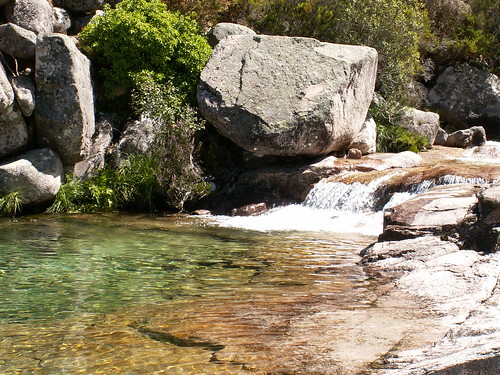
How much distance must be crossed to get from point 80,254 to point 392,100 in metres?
13.3

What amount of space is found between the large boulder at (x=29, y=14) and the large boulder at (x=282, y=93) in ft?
13.4

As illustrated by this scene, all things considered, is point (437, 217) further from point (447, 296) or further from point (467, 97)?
point (467, 97)

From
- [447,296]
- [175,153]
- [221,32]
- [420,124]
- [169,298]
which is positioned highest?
[221,32]

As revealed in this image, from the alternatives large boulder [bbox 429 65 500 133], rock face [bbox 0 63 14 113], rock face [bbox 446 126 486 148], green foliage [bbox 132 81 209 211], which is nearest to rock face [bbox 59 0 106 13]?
green foliage [bbox 132 81 209 211]

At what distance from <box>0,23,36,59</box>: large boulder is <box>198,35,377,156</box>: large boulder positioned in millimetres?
4048

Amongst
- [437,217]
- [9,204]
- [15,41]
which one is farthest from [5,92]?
[437,217]

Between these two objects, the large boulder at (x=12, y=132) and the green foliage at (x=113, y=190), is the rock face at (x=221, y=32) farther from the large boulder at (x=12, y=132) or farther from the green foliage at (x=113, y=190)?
the large boulder at (x=12, y=132)

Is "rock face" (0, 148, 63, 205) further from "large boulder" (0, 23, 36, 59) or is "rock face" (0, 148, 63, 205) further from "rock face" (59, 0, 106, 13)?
"rock face" (59, 0, 106, 13)

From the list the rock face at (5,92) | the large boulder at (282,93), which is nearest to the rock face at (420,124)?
the large boulder at (282,93)

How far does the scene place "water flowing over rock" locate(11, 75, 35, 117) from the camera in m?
13.0

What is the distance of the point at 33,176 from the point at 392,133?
10.6 metres

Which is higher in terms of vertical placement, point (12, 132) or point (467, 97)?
point (467, 97)

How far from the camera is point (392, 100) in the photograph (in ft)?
64.0

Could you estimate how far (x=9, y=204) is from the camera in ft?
41.8
